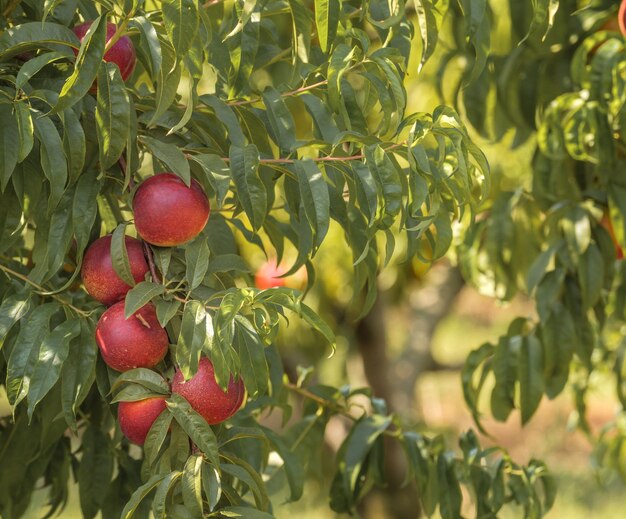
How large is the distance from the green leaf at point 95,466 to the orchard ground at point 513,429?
1505mm

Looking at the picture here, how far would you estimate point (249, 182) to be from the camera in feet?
2.56

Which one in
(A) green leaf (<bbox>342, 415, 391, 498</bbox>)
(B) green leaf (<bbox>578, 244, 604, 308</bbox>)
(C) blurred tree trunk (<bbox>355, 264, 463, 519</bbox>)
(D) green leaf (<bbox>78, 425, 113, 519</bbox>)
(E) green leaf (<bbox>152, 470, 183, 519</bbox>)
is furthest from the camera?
(C) blurred tree trunk (<bbox>355, 264, 463, 519</bbox>)

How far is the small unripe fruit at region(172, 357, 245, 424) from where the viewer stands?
0.75m

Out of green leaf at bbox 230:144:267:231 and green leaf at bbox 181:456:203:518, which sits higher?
green leaf at bbox 230:144:267:231

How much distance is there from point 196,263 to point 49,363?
5.5 inches

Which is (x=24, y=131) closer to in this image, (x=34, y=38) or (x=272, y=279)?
(x=34, y=38)

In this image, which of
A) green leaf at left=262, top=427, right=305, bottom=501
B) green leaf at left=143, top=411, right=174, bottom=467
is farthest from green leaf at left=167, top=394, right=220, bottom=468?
green leaf at left=262, top=427, right=305, bottom=501

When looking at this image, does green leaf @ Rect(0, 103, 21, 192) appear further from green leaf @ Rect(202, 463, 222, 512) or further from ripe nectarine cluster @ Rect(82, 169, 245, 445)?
green leaf @ Rect(202, 463, 222, 512)

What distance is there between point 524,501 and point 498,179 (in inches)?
30.2

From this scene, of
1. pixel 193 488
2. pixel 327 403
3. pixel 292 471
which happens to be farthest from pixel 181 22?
pixel 327 403

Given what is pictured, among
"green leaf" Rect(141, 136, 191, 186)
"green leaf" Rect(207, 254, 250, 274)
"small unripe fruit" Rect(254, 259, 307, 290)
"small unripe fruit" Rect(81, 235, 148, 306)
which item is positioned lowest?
"small unripe fruit" Rect(254, 259, 307, 290)

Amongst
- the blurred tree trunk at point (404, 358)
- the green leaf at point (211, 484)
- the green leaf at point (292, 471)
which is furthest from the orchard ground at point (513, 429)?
the green leaf at point (211, 484)

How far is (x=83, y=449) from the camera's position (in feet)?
3.57

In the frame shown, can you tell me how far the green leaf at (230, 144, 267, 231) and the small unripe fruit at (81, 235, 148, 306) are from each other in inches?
4.1
